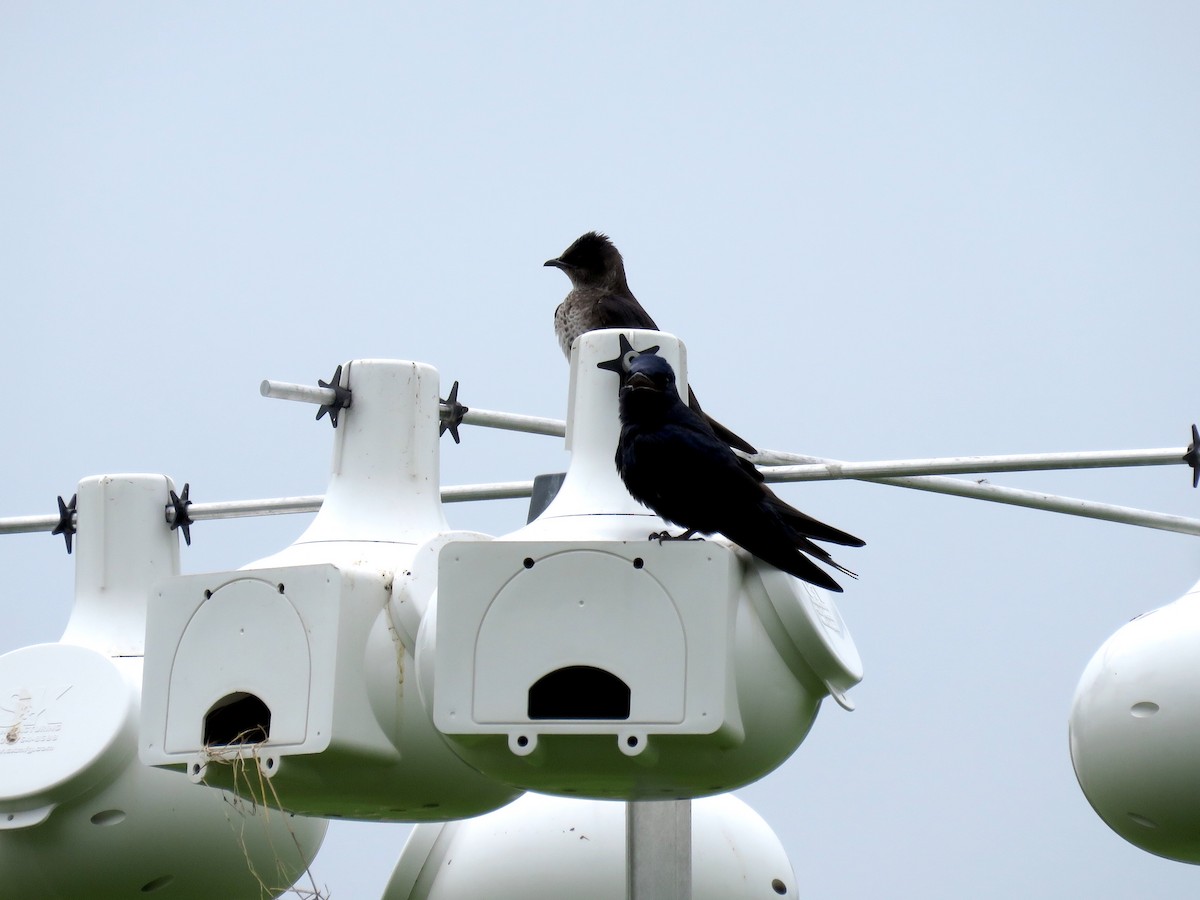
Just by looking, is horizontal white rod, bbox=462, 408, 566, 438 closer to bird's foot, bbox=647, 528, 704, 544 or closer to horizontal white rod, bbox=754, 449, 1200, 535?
horizontal white rod, bbox=754, 449, 1200, 535

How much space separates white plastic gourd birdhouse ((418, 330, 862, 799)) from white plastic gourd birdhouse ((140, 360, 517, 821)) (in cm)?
23

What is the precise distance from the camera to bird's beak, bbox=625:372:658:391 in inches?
136

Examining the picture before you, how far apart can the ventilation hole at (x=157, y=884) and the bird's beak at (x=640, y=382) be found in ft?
5.11

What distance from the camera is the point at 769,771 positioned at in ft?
10.9

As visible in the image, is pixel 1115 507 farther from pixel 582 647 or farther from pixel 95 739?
pixel 95 739

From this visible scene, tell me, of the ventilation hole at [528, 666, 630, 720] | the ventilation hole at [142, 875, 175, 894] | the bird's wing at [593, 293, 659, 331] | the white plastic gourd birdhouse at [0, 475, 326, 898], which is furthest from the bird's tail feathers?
the bird's wing at [593, 293, 659, 331]

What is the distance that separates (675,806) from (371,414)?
3.44ft

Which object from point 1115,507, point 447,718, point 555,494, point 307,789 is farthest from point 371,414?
point 1115,507

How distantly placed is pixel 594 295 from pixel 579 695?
2820 millimetres

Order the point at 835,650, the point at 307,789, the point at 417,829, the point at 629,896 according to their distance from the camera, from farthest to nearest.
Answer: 1. the point at 417,829
2. the point at 629,896
3. the point at 307,789
4. the point at 835,650

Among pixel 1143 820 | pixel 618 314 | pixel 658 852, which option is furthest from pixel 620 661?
pixel 618 314

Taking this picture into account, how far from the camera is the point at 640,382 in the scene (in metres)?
3.46

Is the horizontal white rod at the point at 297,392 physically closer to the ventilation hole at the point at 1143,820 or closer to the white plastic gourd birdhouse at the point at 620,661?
the white plastic gourd birdhouse at the point at 620,661

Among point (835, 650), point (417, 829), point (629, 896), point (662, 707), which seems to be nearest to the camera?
point (662, 707)
